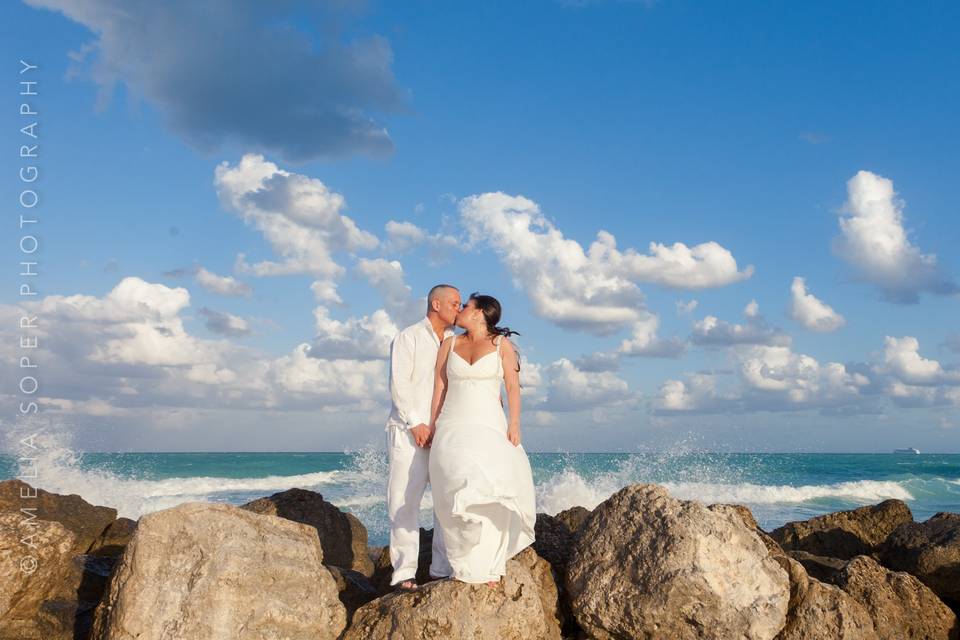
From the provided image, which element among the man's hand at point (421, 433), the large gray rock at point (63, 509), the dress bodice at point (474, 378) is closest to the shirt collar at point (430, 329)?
the dress bodice at point (474, 378)

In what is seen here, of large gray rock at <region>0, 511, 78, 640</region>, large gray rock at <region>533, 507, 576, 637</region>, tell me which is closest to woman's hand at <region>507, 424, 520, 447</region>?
large gray rock at <region>533, 507, 576, 637</region>

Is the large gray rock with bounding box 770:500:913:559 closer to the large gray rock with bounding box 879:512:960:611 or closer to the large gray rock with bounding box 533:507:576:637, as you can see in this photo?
the large gray rock with bounding box 879:512:960:611

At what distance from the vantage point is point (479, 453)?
21.3 feet

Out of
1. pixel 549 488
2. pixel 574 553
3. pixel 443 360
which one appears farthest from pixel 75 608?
pixel 549 488

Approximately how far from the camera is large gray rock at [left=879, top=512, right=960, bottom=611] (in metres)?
8.83

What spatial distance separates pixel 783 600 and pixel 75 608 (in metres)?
6.06

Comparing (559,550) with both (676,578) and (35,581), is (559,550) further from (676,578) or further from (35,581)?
(35,581)

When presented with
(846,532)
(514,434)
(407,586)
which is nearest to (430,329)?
(514,434)

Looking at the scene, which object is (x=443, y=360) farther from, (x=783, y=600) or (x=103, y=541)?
(x=103, y=541)

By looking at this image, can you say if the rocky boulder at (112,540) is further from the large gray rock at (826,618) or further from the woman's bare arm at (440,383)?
the large gray rock at (826,618)

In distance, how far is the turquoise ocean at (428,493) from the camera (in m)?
24.7

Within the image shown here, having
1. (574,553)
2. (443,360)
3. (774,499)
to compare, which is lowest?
(774,499)

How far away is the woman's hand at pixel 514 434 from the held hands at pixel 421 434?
71 centimetres

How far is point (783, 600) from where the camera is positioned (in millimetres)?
6367
